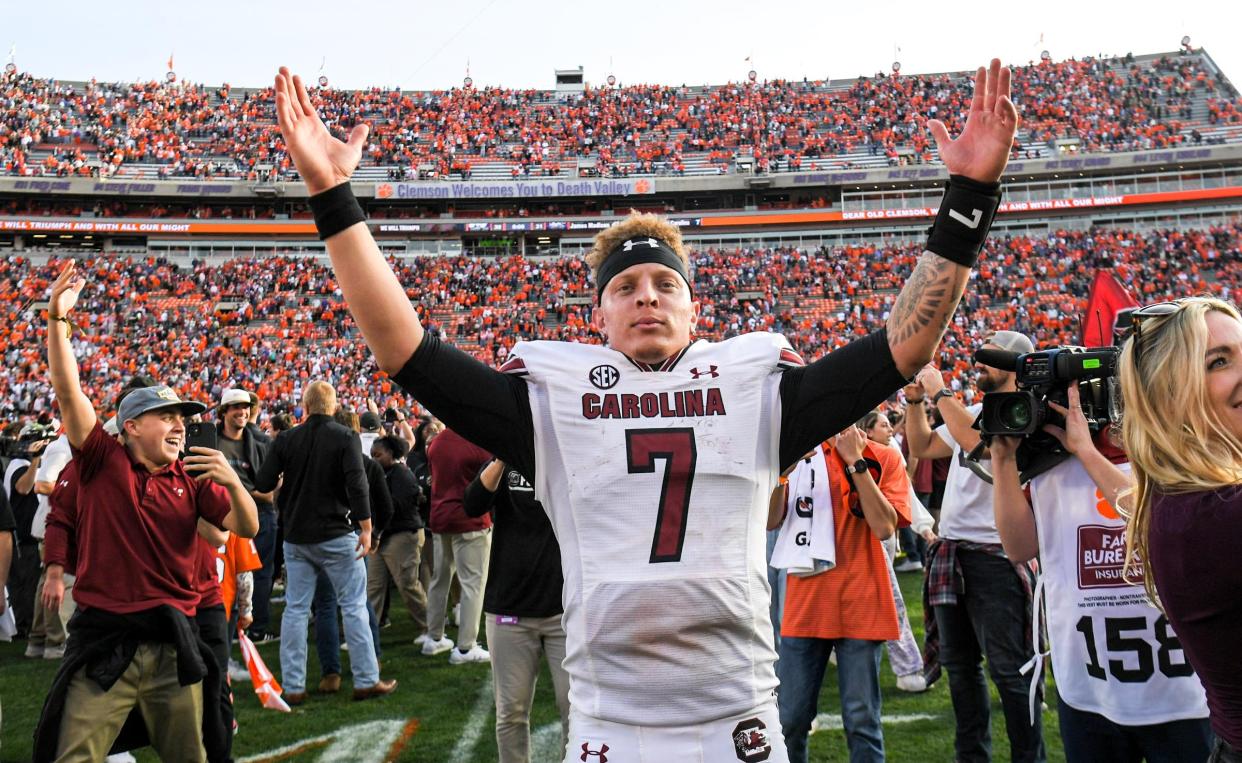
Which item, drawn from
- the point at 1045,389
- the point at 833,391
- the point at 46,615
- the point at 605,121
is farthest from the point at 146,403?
the point at 605,121

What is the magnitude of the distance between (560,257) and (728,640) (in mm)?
39053

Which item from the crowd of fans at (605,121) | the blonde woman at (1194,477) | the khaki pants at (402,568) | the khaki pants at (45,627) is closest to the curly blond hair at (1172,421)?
the blonde woman at (1194,477)

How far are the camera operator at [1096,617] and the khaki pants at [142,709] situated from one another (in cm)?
349

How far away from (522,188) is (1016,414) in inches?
1603

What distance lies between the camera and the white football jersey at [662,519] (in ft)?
6.34

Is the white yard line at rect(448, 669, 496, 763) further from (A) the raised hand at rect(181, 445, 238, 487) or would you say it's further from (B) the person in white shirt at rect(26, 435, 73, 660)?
(B) the person in white shirt at rect(26, 435, 73, 660)

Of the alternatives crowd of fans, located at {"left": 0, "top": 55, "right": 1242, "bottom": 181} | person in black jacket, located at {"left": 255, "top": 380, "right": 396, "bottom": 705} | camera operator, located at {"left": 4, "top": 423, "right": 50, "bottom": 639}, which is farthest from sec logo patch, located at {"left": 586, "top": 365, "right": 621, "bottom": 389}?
crowd of fans, located at {"left": 0, "top": 55, "right": 1242, "bottom": 181}

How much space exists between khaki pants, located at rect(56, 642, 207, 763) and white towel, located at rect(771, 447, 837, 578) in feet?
9.30

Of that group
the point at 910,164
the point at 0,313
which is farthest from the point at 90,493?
the point at 910,164

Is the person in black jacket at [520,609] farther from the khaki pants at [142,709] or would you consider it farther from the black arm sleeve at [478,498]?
the khaki pants at [142,709]

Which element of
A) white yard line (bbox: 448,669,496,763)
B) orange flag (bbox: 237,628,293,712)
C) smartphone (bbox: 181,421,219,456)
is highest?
smartphone (bbox: 181,421,219,456)

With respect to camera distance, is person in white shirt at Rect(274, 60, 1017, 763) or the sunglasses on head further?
the sunglasses on head

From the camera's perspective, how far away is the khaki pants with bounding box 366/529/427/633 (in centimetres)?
818

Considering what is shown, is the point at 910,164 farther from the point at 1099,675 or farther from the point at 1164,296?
the point at 1099,675
